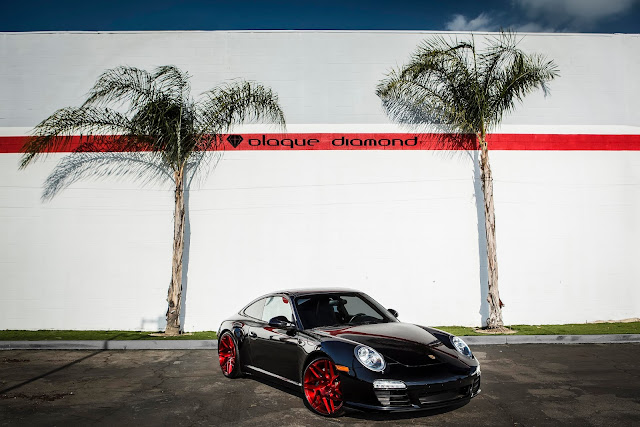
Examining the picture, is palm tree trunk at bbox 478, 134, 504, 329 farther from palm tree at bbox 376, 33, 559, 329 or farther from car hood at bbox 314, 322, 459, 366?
car hood at bbox 314, 322, 459, 366

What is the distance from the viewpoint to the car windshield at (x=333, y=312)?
5.90 meters

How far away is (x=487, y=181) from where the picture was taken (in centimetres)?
1198

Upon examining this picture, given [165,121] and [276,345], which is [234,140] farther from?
[276,345]

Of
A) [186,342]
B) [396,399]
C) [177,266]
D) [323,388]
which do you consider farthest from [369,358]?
[177,266]

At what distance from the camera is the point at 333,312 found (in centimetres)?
610

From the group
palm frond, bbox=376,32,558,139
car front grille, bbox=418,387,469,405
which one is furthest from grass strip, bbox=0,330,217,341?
palm frond, bbox=376,32,558,139

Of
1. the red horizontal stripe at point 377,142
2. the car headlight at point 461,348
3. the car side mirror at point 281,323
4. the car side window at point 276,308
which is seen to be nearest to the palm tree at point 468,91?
the red horizontal stripe at point 377,142

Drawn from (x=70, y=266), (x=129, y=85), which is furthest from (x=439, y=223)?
(x=70, y=266)

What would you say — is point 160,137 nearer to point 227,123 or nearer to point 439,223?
point 227,123

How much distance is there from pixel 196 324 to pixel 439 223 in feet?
21.3

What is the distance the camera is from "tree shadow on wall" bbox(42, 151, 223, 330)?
12.9 metres

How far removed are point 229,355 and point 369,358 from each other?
2.76 m

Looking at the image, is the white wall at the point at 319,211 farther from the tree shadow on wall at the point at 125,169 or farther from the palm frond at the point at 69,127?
the palm frond at the point at 69,127

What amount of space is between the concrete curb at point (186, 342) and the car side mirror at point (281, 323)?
4467 millimetres
